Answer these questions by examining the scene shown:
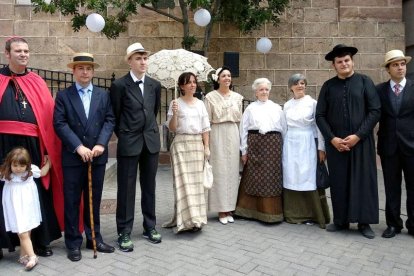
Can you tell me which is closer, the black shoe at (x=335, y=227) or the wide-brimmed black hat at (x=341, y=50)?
the wide-brimmed black hat at (x=341, y=50)

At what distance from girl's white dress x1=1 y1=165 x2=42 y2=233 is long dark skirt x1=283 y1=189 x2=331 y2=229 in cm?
296

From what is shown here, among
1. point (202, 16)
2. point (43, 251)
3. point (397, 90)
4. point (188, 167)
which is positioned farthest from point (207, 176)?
point (202, 16)

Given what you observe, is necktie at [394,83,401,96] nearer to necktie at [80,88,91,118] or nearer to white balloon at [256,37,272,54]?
necktie at [80,88,91,118]

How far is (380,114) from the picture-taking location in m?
Answer: 4.64

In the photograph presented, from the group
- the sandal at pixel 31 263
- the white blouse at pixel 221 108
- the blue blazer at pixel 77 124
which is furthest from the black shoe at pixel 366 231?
the sandal at pixel 31 263

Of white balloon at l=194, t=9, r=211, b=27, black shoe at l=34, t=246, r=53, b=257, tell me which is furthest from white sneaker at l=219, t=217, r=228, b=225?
white balloon at l=194, t=9, r=211, b=27

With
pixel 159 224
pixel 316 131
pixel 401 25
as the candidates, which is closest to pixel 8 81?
pixel 159 224

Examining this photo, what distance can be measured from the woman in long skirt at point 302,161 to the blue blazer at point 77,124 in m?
2.29

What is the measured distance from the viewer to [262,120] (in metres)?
5.10

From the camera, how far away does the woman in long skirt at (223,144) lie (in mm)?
5141

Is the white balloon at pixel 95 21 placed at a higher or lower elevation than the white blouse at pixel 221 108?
higher

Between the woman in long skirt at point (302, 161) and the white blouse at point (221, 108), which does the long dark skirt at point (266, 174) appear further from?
the white blouse at point (221, 108)

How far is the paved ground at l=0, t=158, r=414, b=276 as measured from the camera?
12.1 ft

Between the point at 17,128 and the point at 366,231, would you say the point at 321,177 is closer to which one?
the point at 366,231
